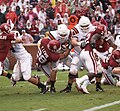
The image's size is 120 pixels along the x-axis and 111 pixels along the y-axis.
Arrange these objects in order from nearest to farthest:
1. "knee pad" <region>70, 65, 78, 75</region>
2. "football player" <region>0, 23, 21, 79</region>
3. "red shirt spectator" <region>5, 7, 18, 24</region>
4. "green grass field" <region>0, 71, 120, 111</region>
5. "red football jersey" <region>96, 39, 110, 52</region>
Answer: "green grass field" <region>0, 71, 120, 111</region> < "football player" <region>0, 23, 21, 79</region> < "knee pad" <region>70, 65, 78, 75</region> < "red football jersey" <region>96, 39, 110, 52</region> < "red shirt spectator" <region>5, 7, 18, 24</region>

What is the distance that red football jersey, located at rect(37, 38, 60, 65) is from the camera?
10461mm

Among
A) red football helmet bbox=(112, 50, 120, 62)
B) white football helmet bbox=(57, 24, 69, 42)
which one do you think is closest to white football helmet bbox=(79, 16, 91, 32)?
white football helmet bbox=(57, 24, 69, 42)

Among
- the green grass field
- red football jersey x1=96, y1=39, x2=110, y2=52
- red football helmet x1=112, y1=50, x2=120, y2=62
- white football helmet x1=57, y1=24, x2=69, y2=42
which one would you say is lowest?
the green grass field

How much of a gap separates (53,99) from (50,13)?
1227 cm

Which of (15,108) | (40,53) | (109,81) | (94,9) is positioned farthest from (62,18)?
(15,108)

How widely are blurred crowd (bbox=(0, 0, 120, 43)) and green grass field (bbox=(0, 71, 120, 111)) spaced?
8099 millimetres

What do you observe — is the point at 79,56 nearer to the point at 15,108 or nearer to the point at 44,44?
the point at 44,44

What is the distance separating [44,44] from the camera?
1058 cm

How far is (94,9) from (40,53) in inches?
461

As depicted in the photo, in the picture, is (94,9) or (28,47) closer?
(28,47)

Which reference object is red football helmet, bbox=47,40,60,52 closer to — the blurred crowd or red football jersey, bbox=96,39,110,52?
red football jersey, bbox=96,39,110,52

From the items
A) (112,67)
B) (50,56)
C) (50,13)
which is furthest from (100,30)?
(50,13)

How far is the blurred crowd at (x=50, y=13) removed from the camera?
20312mm

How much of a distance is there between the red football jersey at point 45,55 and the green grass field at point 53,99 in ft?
2.18
